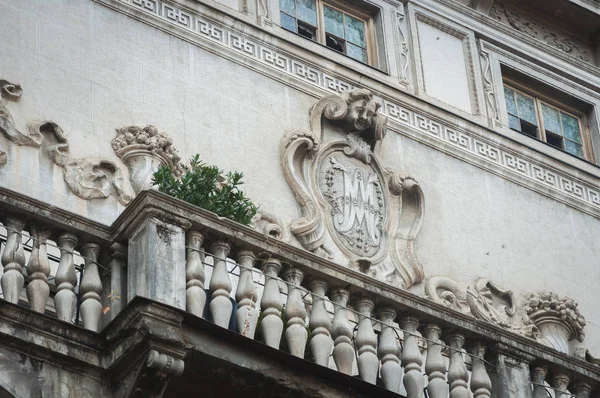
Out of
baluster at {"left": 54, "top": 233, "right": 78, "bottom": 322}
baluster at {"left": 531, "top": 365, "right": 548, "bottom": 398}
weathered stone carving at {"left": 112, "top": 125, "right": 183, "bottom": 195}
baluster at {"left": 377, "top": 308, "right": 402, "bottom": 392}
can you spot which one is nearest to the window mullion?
weathered stone carving at {"left": 112, "top": 125, "right": 183, "bottom": 195}

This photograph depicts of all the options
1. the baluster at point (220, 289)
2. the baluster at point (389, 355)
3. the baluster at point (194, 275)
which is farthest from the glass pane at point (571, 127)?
the baluster at point (194, 275)

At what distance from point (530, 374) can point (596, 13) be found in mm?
7453

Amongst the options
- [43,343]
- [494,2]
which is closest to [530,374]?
[43,343]

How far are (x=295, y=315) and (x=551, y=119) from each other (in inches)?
299

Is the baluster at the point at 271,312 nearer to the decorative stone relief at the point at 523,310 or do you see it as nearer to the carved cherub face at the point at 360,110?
the decorative stone relief at the point at 523,310

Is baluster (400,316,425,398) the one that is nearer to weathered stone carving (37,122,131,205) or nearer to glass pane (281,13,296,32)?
weathered stone carving (37,122,131,205)

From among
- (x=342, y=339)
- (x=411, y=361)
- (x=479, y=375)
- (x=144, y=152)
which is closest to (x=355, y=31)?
(x=144, y=152)

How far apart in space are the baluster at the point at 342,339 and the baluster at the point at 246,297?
638 mm

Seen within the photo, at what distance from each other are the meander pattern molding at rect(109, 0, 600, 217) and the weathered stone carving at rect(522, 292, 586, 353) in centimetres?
145

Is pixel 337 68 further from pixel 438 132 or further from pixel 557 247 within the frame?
pixel 557 247

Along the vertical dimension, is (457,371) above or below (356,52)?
below

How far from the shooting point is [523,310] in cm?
1594

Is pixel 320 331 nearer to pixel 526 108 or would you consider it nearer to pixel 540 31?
pixel 526 108

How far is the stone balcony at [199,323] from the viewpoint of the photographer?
34.1ft
